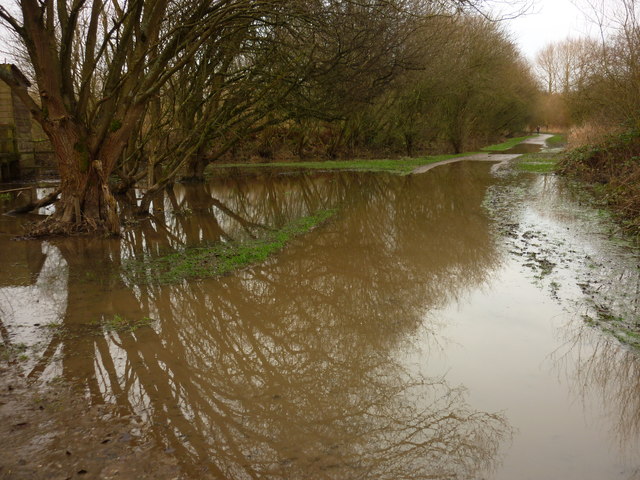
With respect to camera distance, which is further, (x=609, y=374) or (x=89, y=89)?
(x=89, y=89)

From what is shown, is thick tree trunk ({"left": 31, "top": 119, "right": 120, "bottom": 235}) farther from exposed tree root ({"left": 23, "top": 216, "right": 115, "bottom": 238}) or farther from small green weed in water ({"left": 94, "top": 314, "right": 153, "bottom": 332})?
small green weed in water ({"left": 94, "top": 314, "right": 153, "bottom": 332})

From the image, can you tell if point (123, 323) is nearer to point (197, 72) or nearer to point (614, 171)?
point (197, 72)

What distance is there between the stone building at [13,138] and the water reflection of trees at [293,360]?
16.3 m

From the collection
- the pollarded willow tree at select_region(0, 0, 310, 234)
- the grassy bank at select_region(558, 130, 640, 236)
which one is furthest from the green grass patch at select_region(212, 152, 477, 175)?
the pollarded willow tree at select_region(0, 0, 310, 234)

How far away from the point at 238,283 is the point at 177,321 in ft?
5.14

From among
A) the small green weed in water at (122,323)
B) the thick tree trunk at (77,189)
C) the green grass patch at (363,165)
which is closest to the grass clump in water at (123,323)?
the small green weed in water at (122,323)

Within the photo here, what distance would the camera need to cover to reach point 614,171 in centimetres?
1603

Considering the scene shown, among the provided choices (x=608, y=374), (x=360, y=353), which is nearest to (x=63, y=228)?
(x=360, y=353)

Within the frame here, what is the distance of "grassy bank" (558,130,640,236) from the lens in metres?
10.9

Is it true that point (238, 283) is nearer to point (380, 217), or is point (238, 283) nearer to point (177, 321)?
point (177, 321)

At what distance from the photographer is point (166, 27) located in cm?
1461

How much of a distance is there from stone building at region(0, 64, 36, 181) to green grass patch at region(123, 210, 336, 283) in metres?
18.3

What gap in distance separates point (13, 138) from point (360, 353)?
23.9m

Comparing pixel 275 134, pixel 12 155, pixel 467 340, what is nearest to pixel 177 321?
pixel 467 340
